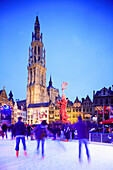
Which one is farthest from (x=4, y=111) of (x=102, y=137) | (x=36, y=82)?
(x=102, y=137)

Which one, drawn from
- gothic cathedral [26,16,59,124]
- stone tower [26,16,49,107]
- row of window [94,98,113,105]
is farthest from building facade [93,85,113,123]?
stone tower [26,16,49,107]

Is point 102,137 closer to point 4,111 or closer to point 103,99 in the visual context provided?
point 103,99

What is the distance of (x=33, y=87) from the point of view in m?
90.4

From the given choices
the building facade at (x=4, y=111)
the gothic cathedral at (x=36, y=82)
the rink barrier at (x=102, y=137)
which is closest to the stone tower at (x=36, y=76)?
the gothic cathedral at (x=36, y=82)

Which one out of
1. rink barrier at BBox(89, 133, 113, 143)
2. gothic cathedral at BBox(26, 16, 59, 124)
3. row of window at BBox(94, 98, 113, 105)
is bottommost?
rink barrier at BBox(89, 133, 113, 143)

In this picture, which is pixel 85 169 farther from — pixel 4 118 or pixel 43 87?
pixel 43 87

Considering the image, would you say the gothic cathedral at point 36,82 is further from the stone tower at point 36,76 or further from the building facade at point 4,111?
the building facade at point 4,111

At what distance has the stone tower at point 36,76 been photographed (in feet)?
291

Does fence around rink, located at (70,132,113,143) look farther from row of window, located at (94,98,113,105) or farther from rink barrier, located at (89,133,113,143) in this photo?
row of window, located at (94,98,113,105)

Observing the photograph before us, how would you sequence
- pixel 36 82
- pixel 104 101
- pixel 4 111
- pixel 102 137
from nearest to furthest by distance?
pixel 102 137
pixel 104 101
pixel 4 111
pixel 36 82

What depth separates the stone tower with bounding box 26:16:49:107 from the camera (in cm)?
8862

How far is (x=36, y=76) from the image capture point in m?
92.5

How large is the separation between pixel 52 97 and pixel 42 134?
356 ft

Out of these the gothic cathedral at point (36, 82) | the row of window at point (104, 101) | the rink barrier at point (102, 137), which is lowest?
the rink barrier at point (102, 137)
